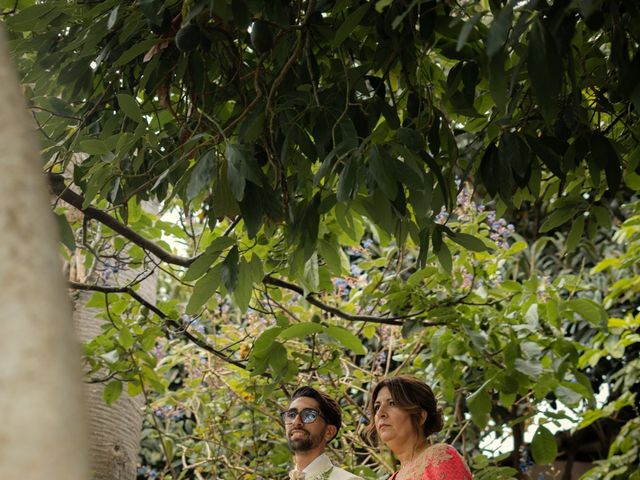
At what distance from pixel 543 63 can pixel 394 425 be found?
6.01 ft

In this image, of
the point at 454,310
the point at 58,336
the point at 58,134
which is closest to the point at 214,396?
the point at 454,310

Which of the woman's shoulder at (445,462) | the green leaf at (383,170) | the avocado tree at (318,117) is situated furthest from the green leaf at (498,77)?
the woman's shoulder at (445,462)

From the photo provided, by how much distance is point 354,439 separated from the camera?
4633 mm

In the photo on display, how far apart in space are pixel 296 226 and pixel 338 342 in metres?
0.97

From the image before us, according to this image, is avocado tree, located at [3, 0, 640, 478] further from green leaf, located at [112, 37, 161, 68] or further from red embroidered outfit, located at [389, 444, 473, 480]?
red embroidered outfit, located at [389, 444, 473, 480]

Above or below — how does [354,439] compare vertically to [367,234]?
below

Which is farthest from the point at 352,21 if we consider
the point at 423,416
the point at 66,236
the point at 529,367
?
the point at 529,367

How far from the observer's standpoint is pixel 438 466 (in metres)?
2.99

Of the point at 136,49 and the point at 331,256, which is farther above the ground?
the point at 136,49

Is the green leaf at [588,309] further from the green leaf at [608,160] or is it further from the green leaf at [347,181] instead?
the green leaf at [347,181]

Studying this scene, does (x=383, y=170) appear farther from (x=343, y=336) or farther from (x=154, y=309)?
(x=154, y=309)

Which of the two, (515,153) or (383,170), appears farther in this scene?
(515,153)

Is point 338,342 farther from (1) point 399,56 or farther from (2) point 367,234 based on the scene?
(2) point 367,234

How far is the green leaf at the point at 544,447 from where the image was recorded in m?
3.69
